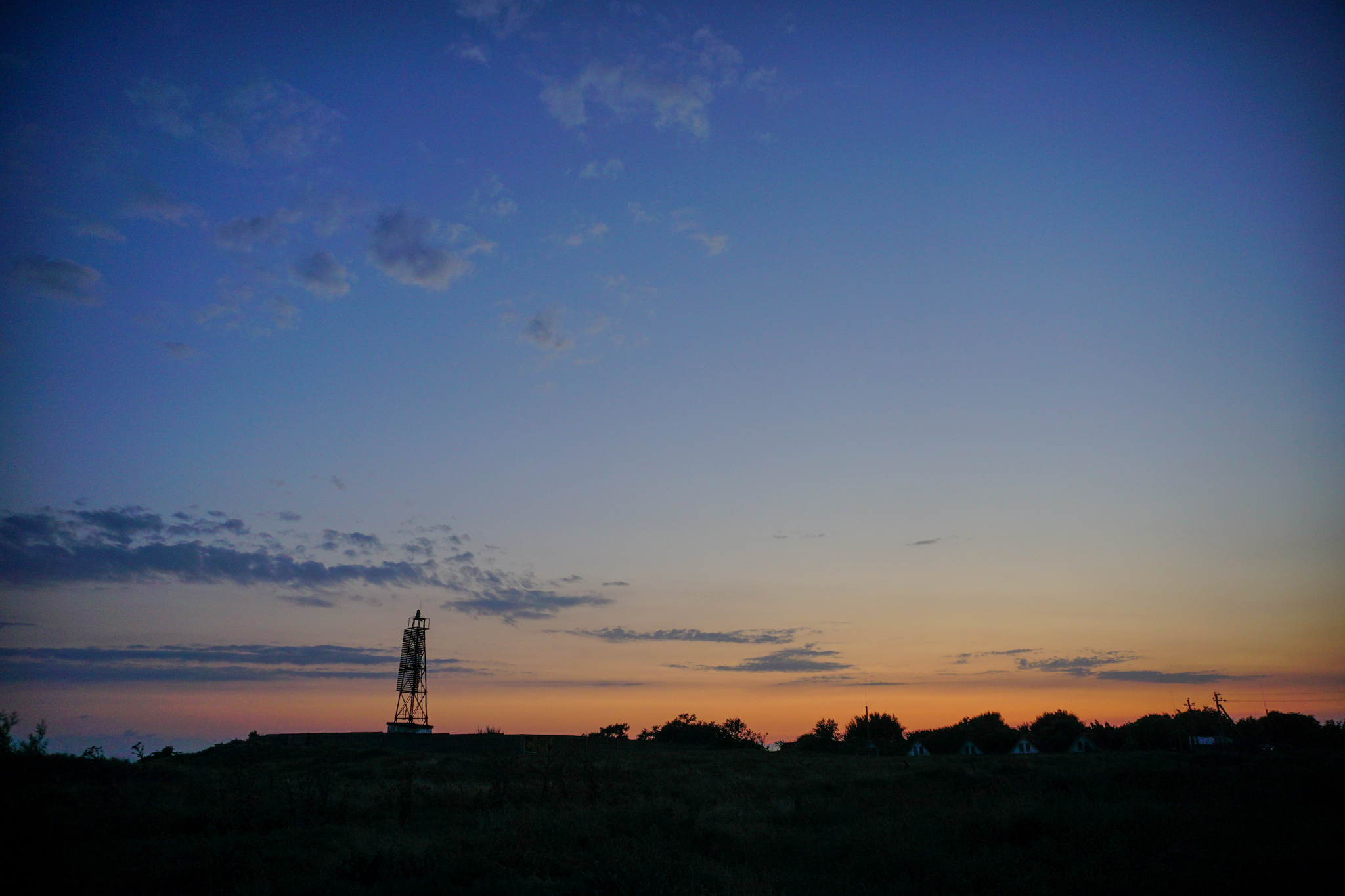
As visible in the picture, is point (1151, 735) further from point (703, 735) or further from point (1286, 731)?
point (703, 735)

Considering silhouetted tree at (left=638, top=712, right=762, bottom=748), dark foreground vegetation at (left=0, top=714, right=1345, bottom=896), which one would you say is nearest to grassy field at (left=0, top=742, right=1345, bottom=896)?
dark foreground vegetation at (left=0, top=714, right=1345, bottom=896)

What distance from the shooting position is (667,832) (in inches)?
663

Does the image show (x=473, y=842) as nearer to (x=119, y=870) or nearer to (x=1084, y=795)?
(x=119, y=870)

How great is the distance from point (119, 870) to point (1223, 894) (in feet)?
58.6

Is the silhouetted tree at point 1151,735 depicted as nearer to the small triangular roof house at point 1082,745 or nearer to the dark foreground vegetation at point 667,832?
the small triangular roof house at point 1082,745

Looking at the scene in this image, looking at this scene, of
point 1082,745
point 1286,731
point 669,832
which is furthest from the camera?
point 1082,745

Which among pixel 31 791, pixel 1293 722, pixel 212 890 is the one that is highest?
pixel 31 791

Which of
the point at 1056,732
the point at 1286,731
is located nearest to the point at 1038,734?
the point at 1056,732

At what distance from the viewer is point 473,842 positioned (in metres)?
14.9

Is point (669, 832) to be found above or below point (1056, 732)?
above

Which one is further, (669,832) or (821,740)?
(821,740)

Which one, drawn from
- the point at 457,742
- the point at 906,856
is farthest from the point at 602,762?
the point at 906,856

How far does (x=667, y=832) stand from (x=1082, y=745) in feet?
230

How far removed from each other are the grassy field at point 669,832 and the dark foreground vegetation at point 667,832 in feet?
0.21
